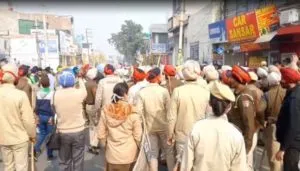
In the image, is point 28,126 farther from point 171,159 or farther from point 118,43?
point 118,43

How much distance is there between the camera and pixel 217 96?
319 cm

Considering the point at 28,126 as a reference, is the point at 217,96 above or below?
above

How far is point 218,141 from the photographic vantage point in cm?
314

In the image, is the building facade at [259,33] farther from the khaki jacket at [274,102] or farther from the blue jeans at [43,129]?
the blue jeans at [43,129]

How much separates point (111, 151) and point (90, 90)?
3.94m

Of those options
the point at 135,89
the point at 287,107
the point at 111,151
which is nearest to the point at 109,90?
the point at 135,89

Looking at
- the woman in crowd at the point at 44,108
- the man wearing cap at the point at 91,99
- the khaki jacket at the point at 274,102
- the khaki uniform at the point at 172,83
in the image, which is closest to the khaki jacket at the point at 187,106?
the khaki jacket at the point at 274,102

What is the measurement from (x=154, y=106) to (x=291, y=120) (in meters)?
2.09

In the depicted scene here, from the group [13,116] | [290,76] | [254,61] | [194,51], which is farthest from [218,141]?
[194,51]

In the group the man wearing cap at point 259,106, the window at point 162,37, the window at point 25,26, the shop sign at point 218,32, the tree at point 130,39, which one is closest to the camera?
the man wearing cap at point 259,106

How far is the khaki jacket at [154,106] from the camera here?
584 centimetres

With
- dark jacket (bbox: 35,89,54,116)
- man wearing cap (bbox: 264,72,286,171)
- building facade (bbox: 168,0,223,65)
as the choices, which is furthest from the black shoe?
building facade (bbox: 168,0,223,65)

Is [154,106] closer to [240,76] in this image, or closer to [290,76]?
[240,76]

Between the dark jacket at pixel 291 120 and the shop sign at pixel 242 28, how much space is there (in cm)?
1124
